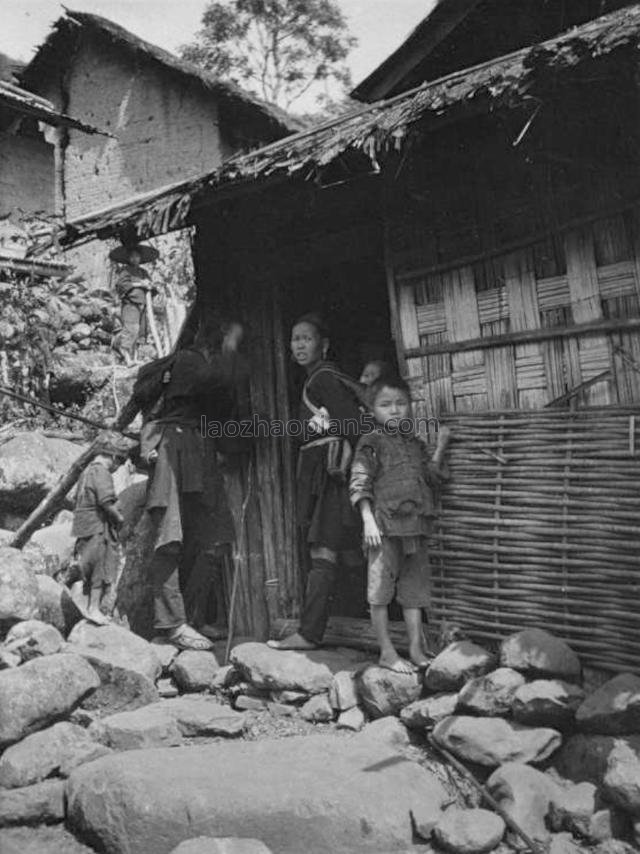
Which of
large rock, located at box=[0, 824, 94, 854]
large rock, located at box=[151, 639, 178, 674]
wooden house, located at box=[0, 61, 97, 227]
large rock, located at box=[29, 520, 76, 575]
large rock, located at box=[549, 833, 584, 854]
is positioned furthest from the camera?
wooden house, located at box=[0, 61, 97, 227]

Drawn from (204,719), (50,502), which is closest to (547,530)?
(204,719)

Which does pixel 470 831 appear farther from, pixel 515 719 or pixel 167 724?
pixel 167 724

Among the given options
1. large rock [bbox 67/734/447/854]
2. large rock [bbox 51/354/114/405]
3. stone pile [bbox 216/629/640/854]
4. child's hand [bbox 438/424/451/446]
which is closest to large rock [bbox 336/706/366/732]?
stone pile [bbox 216/629/640/854]

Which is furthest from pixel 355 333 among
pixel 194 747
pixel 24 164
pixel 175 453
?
pixel 24 164

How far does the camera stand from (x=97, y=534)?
624 cm

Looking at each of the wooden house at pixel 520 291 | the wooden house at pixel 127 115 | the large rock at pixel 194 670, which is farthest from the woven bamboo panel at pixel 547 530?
the wooden house at pixel 127 115

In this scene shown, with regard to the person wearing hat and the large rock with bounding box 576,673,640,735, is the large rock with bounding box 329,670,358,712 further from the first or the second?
the person wearing hat

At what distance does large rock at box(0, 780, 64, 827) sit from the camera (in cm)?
395

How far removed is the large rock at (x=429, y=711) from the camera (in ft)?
14.4

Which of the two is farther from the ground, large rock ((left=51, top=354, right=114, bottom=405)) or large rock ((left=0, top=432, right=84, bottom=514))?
large rock ((left=51, top=354, right=114, bottom=405))

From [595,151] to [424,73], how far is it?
504cm

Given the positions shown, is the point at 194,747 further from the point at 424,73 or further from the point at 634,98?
the point at 424,73

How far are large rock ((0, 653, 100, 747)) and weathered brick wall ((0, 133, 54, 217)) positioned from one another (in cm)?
1474

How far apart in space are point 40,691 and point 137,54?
15.3 metres
